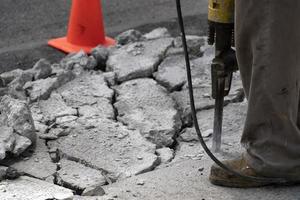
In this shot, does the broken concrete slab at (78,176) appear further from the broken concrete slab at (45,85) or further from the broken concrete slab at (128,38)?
the broken concrete slab at (128,38)

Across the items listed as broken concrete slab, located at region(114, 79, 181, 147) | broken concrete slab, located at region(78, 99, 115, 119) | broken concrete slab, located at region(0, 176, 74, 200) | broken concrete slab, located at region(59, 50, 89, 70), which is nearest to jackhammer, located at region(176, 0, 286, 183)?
broken concrete slab, located at region(114, 79, 181, 147)

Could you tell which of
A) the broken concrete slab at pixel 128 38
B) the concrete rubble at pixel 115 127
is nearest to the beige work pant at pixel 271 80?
the concrete rubble at pixel 115 127

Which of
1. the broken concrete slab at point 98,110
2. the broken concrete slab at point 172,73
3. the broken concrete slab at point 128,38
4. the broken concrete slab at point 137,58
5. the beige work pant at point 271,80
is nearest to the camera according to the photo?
the beige work pant at point 271,80

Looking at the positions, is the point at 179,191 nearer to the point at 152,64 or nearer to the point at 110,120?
the point at 110,120

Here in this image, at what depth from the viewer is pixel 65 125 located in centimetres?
350

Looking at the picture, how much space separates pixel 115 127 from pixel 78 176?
1.55 ft

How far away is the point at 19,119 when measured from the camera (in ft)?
10.8

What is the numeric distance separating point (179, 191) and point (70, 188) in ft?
1.55

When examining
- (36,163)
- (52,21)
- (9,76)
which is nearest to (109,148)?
(36,163)

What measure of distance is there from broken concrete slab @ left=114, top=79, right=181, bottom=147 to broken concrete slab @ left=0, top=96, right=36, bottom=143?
506 mm

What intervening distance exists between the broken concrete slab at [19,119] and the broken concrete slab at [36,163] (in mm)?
73

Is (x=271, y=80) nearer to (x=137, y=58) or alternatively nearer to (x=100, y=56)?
(x=137, y=58)

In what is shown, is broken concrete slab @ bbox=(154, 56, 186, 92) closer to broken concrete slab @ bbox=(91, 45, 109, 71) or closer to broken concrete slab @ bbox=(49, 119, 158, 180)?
broken concrete slab @ bbox=(91, 45, 109, 71)

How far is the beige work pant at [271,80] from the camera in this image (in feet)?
8.46
